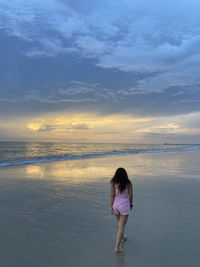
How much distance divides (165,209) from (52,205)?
3.68 metres

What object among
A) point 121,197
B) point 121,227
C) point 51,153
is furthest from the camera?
point 51,153

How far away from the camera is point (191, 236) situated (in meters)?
4.95

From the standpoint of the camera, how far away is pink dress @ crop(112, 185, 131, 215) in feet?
14.3

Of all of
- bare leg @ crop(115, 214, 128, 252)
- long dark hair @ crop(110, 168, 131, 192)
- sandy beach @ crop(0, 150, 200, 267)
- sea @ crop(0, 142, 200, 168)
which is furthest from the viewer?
sea @ crop(0, 142, 200, 168)

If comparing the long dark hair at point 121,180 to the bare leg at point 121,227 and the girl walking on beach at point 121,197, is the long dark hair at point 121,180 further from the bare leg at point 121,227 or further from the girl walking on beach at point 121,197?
the bare leg at point 121,227

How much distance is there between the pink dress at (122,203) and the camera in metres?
4.35

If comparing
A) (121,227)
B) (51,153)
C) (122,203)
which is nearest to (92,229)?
(121,227)

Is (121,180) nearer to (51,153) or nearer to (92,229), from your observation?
(92,229)

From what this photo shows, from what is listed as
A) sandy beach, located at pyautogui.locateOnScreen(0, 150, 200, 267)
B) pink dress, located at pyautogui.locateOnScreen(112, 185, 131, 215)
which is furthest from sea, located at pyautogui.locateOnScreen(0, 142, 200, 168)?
pink dress, located at pyautogui.locateOnScreen(112, 185, 131, 215)

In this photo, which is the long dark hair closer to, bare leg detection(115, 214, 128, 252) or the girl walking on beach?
the girl walking on beach

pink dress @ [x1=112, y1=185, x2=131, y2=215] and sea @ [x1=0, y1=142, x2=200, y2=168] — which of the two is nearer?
pink dress @ [x1=112, y1=185, x2=131, y2=215]

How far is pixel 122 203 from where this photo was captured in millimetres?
4367

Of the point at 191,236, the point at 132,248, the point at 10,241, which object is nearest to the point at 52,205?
the point at 10,241

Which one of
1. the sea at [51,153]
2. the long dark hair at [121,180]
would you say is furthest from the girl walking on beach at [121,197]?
the sea at [51,153]
